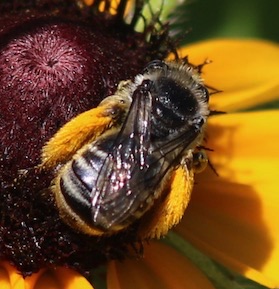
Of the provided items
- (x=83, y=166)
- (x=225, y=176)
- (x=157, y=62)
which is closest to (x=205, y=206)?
(x=225, y=176)

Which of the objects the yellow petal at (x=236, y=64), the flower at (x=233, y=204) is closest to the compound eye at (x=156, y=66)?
the flower at (x=233, y=204)

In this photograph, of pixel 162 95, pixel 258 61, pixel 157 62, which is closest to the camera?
pixel 162 95

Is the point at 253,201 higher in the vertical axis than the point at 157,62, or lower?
lower

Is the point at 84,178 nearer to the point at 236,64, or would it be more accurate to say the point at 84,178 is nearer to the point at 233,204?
the point at 233,204

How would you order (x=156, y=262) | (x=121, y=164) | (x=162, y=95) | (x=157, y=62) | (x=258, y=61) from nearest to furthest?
1. (x=121, y=164)
2. (x=162, y=95)
3. (x=157, y=62)
4. (x=156, y=262)
5. (x=258, y=61)

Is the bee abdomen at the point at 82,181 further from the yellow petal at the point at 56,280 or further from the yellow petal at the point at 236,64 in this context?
the yellow petal at the point at 236,64

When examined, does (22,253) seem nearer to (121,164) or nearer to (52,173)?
(52,173)

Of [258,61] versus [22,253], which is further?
[258,61]
